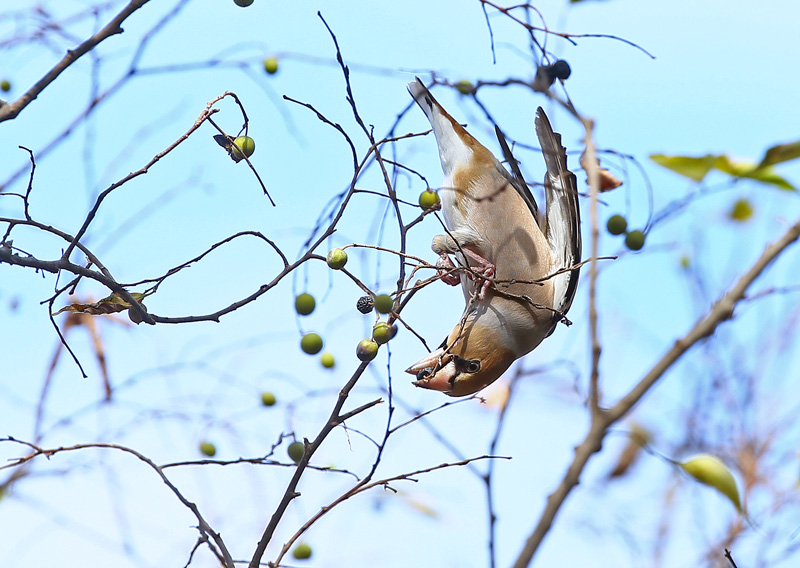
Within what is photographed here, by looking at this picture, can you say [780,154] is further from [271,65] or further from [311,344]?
[271,65]

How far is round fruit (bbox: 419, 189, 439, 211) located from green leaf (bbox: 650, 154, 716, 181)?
1.51 metres

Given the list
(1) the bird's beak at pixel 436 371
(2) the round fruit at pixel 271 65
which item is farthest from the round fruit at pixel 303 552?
(2) the round fruit at pixel 271 65

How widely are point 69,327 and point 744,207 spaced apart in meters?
2.64

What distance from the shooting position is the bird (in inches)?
114

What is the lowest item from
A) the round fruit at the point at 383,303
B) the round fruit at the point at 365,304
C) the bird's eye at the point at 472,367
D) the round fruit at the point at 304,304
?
the round fruit at the point at 383,303

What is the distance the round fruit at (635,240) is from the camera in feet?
8.09

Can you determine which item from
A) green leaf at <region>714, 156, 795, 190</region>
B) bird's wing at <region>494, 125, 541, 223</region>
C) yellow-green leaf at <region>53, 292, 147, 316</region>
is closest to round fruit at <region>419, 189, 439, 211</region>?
bird's wing at <region>494, 125, 541, 223</region>

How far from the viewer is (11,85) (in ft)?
10.8

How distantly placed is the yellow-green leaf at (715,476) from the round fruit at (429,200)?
186cm

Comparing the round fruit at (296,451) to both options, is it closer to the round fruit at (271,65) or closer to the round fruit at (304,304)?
the round fruit at (304,304)

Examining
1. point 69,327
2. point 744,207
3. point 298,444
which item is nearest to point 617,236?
point 744,207

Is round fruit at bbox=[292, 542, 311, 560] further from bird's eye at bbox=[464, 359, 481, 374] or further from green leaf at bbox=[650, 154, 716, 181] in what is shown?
green leaf at bbox=[650, 154, 716, 181]

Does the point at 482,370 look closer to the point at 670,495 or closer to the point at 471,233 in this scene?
the point at 471,233

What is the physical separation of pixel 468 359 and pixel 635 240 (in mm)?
783
